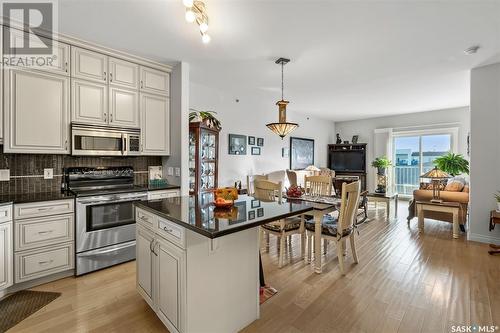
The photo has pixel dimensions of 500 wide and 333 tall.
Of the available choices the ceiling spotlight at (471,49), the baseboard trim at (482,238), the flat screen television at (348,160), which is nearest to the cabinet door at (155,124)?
the ceiling spotlight at (471,49)

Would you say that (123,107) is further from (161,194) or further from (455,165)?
(455,165)

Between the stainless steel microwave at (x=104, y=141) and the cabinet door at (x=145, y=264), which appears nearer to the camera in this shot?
the cabinet door at (x=145, y=264)

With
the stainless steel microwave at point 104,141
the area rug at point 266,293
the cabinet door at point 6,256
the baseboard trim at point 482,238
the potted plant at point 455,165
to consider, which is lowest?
the area rug at point 266,293

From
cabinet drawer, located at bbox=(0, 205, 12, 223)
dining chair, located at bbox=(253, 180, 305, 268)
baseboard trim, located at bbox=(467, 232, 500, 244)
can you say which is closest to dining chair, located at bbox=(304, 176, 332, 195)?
dining chair, located at bbox=(253, 180, 305, 268)

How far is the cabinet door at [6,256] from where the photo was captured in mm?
2166

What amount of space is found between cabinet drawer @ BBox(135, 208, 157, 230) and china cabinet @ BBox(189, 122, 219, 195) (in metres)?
1.60

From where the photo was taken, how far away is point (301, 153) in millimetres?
6949

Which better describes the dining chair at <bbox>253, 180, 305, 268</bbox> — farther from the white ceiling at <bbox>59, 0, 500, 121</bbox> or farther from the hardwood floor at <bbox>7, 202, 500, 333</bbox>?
the white ceiling at <bbox>59, 0, 500, 121</bbox>

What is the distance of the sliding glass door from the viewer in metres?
6.77

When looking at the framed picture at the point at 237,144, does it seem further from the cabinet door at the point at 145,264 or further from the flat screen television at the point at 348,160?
the flat screen television at the point at 348,160

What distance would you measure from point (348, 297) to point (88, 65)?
149 inches

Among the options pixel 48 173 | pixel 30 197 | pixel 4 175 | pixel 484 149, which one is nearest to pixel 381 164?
pixel 484 149

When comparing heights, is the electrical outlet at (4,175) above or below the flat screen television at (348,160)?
below

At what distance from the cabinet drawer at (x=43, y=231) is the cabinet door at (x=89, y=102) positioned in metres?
1.14
